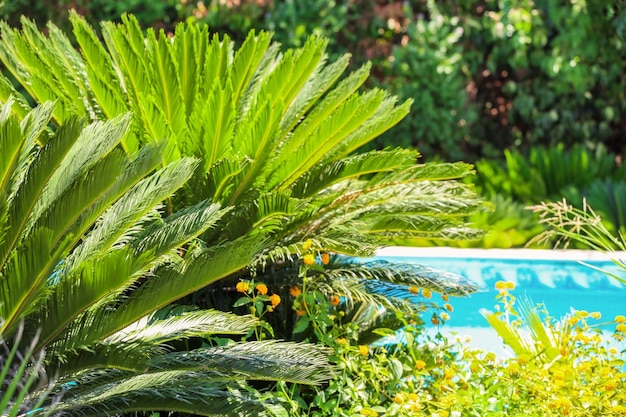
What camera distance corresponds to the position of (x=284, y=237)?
394 cm

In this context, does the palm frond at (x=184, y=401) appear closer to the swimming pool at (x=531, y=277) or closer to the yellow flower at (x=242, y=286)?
the yellow flower at (x=242, y=286)

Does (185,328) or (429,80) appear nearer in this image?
(185,328)

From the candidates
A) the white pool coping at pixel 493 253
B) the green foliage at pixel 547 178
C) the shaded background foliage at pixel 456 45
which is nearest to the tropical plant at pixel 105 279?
the white pool coping at pixel 493 253

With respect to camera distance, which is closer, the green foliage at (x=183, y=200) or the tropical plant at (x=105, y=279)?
the tropical plant at (x=105, y=279)

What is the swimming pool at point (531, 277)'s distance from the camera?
5895 millimetres

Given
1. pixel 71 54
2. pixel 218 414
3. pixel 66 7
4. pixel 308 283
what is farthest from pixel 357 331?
pixel 66 7

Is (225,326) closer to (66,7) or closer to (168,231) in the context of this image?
(168,231)

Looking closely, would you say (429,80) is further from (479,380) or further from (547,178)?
(479,380)

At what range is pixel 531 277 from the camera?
638 centimetres

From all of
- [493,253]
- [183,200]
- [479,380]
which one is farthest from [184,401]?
[493,253]

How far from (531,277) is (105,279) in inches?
172

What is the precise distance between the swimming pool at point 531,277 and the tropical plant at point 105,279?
9.30 ft

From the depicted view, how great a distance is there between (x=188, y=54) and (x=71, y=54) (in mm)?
607

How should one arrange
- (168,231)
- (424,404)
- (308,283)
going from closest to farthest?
1. (168,231)
2. (424,404)
3. (308,283)
